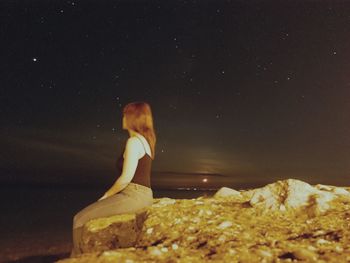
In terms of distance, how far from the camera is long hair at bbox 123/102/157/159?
5.26 m

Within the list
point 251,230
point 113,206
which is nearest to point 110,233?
point 113,206

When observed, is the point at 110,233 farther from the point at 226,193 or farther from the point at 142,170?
the point at 226,193

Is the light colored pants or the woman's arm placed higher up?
the woman's arm

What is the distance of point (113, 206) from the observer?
506 cm

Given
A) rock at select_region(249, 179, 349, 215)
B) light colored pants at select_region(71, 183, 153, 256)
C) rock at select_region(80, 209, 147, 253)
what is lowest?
rock at select_region(80, 209, 147, 253)

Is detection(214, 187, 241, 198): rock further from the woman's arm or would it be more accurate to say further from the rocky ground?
the woman's arm

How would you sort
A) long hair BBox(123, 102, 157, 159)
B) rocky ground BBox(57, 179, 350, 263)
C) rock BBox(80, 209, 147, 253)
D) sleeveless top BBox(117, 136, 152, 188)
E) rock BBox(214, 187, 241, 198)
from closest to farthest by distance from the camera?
rocky ground BBox(57, 179, 350, 263) < rock BBox(80, 209, 147, 253) < sleeveless top BBox(117, 136, 152, 188) < long hair BBox(123, 102, 157, 159) < rock BBox(214, 187, 241, 198)

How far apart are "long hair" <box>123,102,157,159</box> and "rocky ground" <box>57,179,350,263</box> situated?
114 cm

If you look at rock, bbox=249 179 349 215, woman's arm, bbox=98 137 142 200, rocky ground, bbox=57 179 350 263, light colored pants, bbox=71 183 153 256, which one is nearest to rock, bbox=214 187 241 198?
rocky ground, bbox=57 179 350 263

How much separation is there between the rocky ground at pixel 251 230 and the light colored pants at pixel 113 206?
0.14 meters

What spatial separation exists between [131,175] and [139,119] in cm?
82

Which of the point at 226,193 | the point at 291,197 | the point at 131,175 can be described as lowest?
the point at 226,193

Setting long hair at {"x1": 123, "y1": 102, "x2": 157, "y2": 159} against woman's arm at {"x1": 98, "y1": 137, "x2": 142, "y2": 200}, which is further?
long hair at {"x1": 123, "y1": 102, "x2": 157, "y2": 159}

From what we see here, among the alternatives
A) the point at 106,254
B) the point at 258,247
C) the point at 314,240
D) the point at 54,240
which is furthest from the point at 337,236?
the point at 54,240
